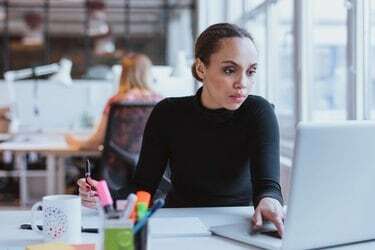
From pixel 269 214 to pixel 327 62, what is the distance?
→ 8.03ft

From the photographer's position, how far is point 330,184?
0.95m

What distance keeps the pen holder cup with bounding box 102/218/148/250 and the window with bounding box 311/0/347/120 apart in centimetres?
202

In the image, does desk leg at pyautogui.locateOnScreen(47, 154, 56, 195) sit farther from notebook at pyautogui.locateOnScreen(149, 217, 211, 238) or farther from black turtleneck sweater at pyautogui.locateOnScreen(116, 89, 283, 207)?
notebook at pyautogui.locateOnScreen(149, 217, 211, 238)

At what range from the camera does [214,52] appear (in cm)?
153

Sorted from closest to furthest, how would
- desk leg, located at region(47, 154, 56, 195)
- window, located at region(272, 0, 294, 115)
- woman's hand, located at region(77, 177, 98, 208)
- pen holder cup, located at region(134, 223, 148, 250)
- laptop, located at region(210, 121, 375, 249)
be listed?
pen holder cup, located at region(134, 223, 148, 250), laptop, located at region(210, 121, 375, 249), woman's hand, located at region(77, 177, 98, 208), window, located at region(272, 0, 294, 115), desk leg, located at region(47, 154, 56, 195)

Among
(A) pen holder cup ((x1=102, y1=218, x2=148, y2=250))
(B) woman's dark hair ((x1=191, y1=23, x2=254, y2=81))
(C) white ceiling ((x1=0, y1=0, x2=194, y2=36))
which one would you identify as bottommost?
(A) pen holder cup ((x1=102, y1=218, x2=148, y2=250))

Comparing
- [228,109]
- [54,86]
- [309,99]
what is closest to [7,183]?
[54,86]

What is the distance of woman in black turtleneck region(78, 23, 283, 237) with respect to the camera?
152 centimetres

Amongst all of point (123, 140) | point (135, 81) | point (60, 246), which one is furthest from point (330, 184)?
point (135, 81)

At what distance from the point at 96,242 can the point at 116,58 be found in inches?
462

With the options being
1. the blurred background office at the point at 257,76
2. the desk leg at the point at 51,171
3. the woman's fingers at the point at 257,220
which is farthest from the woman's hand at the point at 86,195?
the desk leg at the point at 51,171

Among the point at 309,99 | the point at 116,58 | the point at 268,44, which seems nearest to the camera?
the point at 309,99

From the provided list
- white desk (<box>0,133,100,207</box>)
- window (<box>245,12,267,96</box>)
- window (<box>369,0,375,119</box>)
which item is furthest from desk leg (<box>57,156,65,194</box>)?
window (<box>369,0,375,119</box>)

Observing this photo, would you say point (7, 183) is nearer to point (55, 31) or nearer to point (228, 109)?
point (228, 109)
